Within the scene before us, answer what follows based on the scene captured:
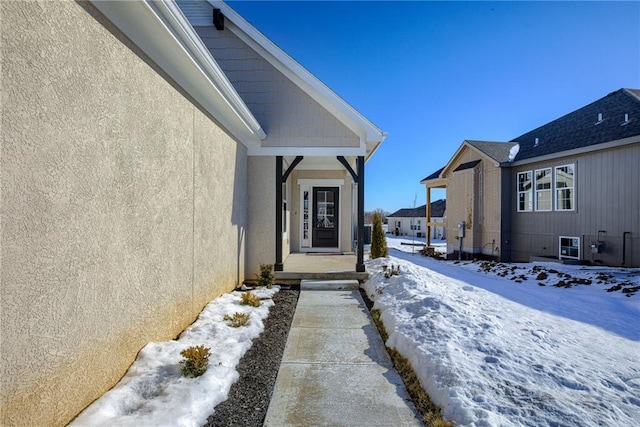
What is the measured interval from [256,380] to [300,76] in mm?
6147

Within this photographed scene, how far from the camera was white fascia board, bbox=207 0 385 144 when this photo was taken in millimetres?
7047

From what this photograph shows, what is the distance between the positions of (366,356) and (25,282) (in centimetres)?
318

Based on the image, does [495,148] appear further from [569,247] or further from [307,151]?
[307,151]

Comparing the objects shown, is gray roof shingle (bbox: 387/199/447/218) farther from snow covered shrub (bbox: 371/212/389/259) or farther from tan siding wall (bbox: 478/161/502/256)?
snow covered shrub (bbox: 371/212/389/259)

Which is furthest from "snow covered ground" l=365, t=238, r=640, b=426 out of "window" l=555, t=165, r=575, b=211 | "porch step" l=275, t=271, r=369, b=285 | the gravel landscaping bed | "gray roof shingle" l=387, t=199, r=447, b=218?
"gray roof shingle" l=387, t=199, r=447, b=218

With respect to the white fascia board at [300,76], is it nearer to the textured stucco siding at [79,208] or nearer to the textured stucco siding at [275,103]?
the textured stucco siding at [275,103]

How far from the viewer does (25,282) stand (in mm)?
1836

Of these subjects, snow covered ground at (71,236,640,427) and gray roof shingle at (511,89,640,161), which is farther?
gray roof shingle at (511,89,640,161)

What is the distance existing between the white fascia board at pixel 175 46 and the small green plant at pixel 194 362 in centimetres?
290

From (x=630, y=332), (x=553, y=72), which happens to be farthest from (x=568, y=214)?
(x=630, y=332)

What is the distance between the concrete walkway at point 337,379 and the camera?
261cm

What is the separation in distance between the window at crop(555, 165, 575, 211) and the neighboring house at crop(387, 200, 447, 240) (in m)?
24.3

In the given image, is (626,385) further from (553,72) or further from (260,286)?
(553,72)

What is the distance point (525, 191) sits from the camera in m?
13.1
